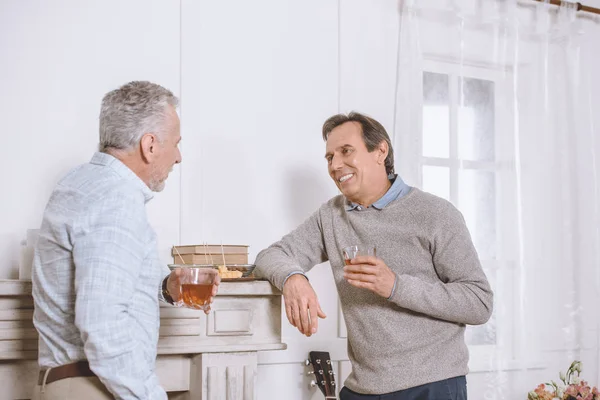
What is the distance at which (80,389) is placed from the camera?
1494 millimetres

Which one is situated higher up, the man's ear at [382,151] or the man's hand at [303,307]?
the man's ear at [382,151]

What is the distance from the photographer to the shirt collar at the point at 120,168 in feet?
5.10

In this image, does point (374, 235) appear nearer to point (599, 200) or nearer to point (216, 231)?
point (216, 231)

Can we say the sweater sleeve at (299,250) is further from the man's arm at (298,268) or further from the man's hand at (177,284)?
the man's hand at (177,284)

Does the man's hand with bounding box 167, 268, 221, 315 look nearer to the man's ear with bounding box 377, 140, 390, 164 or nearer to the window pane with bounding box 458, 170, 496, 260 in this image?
the man's ear with bounding box 377, 140, 390, 164

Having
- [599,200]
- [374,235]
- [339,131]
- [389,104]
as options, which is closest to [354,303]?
[374,235]

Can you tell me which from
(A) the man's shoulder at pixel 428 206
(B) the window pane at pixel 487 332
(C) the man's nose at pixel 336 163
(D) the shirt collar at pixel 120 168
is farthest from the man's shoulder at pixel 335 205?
(B) the window pane at pixel 487 332

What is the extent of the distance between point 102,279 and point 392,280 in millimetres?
882

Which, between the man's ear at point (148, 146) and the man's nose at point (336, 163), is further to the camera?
the man's nose at point (336, 163)

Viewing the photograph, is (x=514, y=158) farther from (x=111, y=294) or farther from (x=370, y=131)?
(x=111, y=294)

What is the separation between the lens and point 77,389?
1.49m

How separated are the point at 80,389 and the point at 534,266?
2.43m

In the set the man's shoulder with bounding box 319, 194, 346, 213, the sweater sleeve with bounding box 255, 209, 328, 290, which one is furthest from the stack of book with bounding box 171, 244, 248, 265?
the man's shoulder with bounding box 319, 194, 346, 213

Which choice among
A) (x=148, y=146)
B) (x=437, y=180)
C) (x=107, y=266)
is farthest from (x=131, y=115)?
(x=437, y=180)
